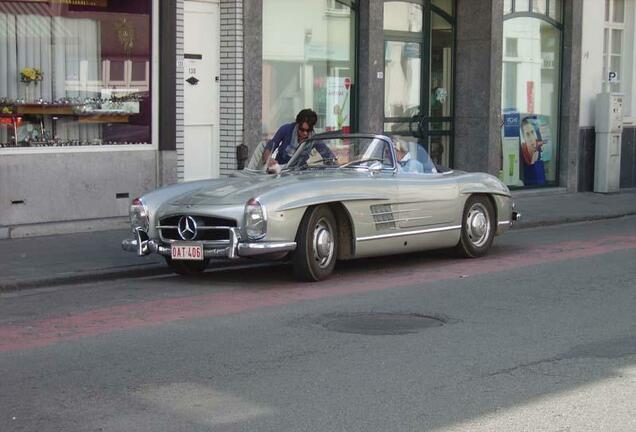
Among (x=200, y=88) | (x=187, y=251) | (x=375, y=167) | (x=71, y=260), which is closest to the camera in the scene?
(x=187, y=251)

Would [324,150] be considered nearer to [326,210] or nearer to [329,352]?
[326,210]

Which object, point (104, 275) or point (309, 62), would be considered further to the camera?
point (309, 62)

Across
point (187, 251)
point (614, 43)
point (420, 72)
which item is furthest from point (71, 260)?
point (614, 43)

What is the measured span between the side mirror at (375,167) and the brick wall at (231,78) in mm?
4676

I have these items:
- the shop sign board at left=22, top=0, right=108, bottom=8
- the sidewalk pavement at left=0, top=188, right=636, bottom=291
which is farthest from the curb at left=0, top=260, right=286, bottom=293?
the shop sign board at left=22, top=0, right=108, bottom=8

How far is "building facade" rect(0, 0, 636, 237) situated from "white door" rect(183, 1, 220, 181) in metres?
0.02

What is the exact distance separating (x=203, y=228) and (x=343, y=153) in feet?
7.43

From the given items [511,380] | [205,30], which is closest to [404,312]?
[511,380]

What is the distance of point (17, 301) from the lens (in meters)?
9.70

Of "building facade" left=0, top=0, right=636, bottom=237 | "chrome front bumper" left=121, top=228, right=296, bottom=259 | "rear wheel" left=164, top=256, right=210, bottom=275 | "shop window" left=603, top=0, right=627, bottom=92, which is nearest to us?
"chrome front bumper" left=121, top=228, right=296, bottom=259

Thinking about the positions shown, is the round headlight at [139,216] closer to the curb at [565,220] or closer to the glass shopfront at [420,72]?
the curb at [565,220]

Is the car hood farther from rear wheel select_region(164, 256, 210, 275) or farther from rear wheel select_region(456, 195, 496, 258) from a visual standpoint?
rear wheel select_region(456, 195, 496, 258)

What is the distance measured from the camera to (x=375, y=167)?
1148 cm

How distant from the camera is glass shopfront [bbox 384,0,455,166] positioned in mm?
19062
